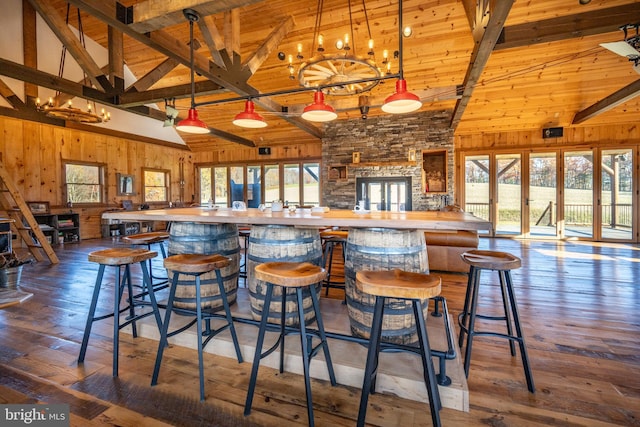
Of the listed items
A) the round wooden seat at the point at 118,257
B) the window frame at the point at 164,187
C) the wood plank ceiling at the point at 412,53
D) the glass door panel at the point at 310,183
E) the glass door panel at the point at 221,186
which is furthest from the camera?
the glass door panel at the point at 221,186

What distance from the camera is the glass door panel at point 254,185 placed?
1044 centimetres

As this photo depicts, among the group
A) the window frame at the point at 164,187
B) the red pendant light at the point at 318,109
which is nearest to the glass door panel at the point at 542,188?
the red pendant light at the point at 318,109

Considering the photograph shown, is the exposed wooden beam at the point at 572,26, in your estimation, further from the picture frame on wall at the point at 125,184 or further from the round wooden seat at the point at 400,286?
the picture frame on wall at the point at 125,184

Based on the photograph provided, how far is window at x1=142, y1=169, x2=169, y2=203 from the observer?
30.9 feet

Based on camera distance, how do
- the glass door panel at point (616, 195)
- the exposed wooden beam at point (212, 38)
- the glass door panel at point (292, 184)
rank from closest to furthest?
the exposed wooden beam at point (212, 38), the glass door panel at point (616, 195), the glass door panel at point (292, 184)

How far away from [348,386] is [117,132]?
30.1 feet

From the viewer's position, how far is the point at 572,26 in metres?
3.21

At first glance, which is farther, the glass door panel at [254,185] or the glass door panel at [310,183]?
the glass door panel at [254,185]

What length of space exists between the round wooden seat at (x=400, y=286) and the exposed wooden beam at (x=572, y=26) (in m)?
3.28

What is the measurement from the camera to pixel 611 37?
496 cm

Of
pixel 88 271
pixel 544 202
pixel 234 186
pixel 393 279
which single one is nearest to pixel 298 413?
pixel 393 279

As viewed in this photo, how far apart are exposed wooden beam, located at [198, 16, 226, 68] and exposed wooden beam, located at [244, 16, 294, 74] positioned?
536mm

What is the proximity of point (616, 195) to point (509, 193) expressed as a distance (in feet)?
7.34

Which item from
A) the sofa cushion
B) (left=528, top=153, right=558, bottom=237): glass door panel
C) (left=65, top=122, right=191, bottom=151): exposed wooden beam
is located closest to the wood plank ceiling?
(left=528, top=153, right=558, bottom=237): glass door panel
